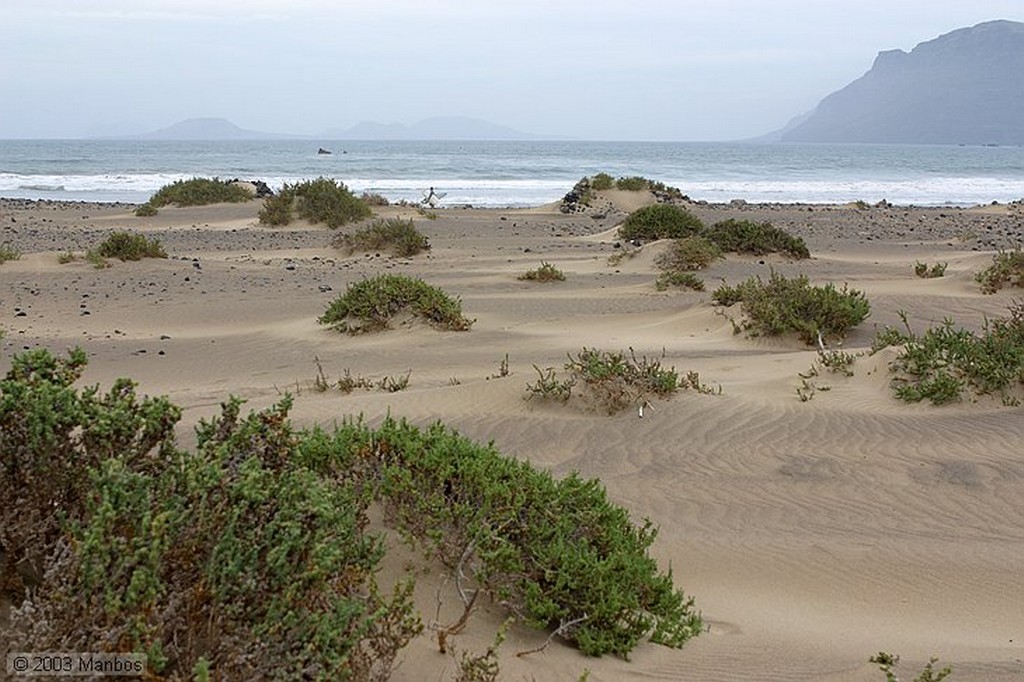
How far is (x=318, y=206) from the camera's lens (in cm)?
2389

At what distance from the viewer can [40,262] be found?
15.8 m

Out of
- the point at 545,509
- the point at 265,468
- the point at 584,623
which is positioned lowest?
the point at 584,623

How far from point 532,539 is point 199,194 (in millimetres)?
27907

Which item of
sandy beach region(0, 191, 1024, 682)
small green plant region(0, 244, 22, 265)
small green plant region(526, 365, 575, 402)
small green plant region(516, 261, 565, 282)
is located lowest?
sandy beach region(0, 191, 1024, 682)

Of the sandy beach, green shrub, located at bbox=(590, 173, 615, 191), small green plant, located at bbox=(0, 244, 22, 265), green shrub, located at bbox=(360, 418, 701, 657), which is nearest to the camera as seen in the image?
green shrub, located at bbox=(360, 418, 701, 657)

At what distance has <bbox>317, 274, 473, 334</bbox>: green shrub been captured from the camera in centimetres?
1098

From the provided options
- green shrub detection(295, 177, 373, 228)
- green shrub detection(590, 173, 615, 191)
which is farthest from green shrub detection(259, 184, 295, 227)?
green shrub detection(590, 173, 615, 191)

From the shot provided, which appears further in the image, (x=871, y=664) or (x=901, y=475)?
(x=901, y=475)

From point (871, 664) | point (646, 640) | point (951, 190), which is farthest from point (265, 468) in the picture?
point (951, 190)

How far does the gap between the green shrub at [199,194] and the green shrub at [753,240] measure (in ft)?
57.3

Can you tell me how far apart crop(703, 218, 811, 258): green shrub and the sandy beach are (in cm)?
32

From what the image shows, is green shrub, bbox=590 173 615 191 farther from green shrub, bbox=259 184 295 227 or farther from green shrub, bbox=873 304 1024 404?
green shrub, bbox=873 304 1024 404

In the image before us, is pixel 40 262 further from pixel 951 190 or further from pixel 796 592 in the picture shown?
pixel 951 190

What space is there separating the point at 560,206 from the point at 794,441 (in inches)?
931
